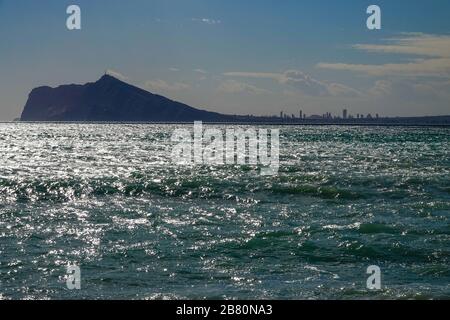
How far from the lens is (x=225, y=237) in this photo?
1933 centimetres

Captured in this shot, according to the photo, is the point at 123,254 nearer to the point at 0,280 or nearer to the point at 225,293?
the point at 0,280

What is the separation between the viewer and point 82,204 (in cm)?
2650

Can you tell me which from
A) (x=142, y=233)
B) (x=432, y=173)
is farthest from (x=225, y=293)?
(x=432, y=173)

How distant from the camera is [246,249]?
17734mm

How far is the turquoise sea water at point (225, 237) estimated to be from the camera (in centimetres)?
1389

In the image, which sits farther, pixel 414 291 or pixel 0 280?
pixel 0 280

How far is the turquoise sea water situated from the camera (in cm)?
1389
